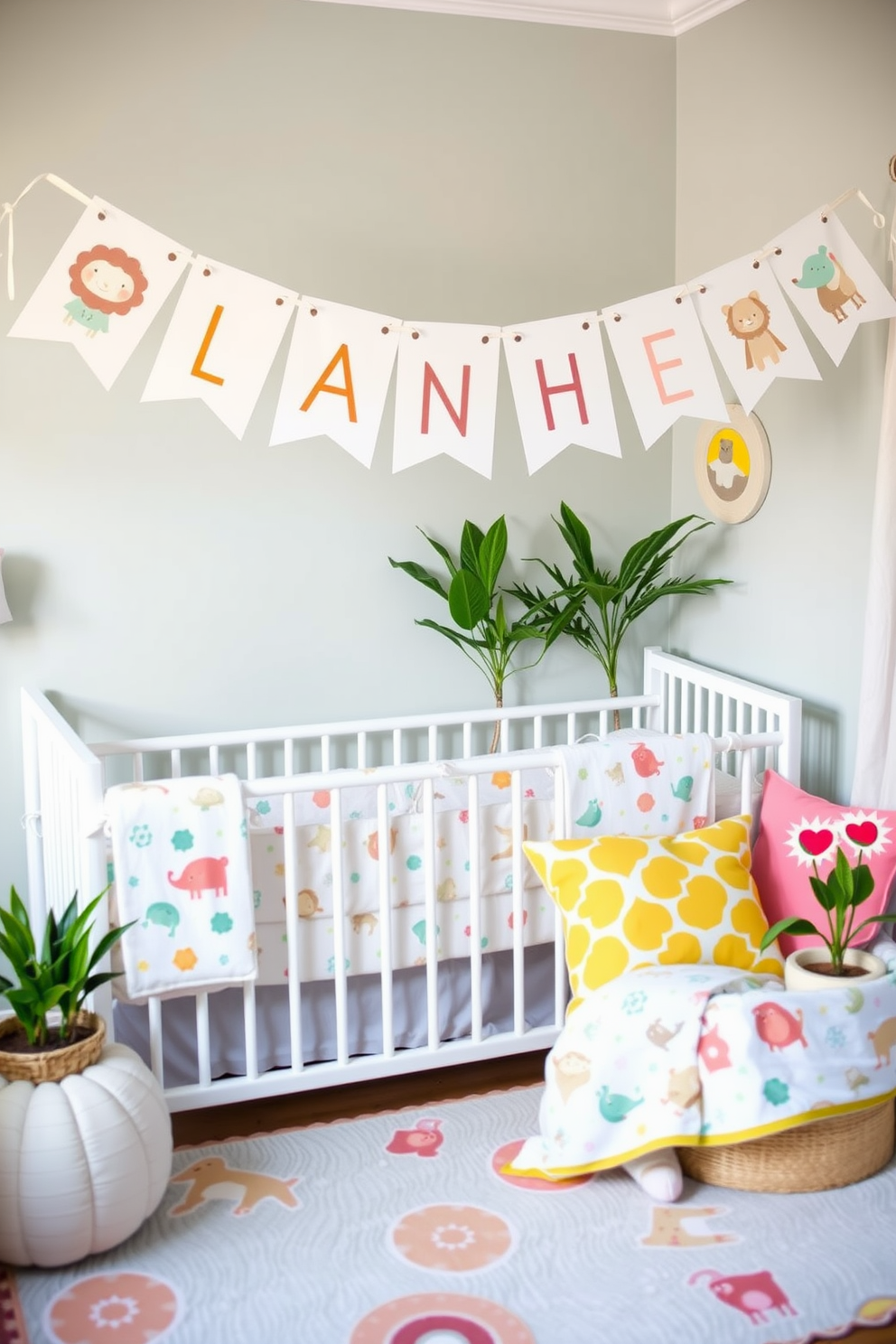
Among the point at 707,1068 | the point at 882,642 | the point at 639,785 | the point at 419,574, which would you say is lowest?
the point at 707,1068

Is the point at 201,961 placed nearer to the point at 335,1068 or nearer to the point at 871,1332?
the point at 335,1068

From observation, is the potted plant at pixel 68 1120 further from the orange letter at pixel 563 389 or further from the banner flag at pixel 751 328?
the banner flag at pixel 751 328

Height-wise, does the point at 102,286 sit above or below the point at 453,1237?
above

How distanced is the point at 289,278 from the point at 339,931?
155 centimetres

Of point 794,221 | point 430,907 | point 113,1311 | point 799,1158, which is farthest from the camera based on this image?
point 794,221

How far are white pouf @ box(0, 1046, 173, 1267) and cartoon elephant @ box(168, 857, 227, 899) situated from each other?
36 centimetres

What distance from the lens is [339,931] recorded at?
2271 mm

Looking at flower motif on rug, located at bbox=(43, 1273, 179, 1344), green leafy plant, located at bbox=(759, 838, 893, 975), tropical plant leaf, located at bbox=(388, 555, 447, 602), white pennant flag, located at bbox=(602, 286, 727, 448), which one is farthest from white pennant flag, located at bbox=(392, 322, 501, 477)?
flower motif on rug, located at bbox=(43, 1273, 179, 1344)

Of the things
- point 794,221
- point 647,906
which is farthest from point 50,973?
point 794,221

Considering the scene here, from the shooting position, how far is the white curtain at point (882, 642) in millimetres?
2322

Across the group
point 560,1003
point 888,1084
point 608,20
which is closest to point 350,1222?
point 560,1003

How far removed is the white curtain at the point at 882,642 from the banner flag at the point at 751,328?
182 millimetres

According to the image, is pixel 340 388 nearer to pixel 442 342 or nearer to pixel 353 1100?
pixel 442 342

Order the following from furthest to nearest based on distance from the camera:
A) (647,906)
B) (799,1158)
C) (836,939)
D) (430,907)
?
(430,907) < (647,906) < (836,939) < (799,1158)
